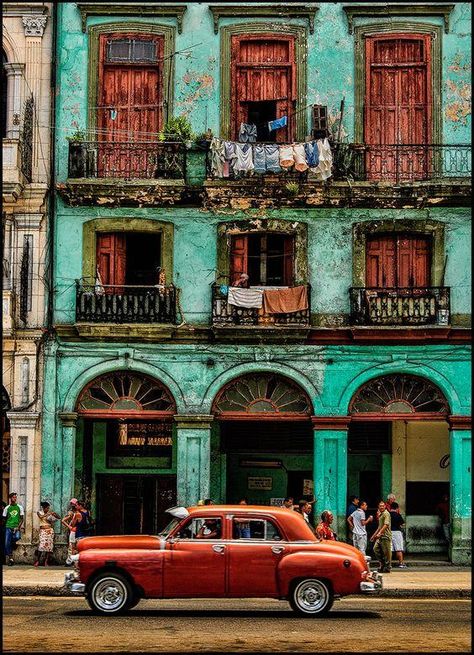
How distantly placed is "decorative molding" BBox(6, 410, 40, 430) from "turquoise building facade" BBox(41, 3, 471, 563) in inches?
11.2

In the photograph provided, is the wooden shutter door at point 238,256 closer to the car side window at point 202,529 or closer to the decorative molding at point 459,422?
the decorative molding at point 459,422

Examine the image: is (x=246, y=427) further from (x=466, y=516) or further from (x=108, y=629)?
(x=108, y=629)

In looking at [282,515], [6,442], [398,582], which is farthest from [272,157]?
[282,515]

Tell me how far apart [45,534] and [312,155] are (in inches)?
389

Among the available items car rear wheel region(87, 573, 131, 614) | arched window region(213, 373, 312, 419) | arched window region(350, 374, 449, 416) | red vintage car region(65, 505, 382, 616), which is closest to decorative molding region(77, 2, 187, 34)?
arched window region(213, 373, 312, 419)

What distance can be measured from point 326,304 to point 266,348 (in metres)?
1.65

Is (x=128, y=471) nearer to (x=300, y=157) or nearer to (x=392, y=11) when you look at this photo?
(x=300, y=157)

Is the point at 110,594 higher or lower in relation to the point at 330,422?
lower

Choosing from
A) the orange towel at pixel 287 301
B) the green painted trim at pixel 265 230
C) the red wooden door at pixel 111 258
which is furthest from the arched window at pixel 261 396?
the red wooden door at pixel 111 258

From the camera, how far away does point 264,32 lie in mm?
27219

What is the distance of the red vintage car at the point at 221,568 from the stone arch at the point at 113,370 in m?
10.1

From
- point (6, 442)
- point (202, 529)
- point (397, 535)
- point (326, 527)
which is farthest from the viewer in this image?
point (6, 442)

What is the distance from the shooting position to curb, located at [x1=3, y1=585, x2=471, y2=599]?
20.8 metres

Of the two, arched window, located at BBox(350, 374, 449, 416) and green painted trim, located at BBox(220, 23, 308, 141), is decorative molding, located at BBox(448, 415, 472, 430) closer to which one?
arched window, located at BBox(350, 374, 449, 416)
